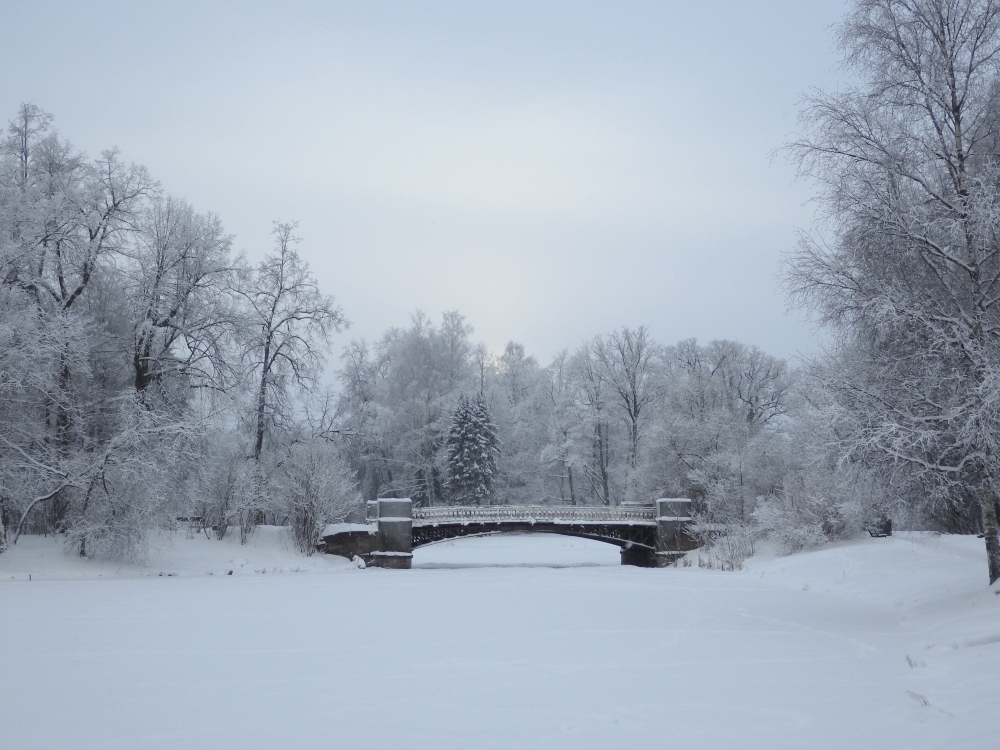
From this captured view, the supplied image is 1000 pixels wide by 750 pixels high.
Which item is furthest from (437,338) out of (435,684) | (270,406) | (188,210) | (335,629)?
(435,684)

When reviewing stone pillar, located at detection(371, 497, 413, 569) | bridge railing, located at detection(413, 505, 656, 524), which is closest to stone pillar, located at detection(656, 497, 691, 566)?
bridge railing, located at detection(413, 505, 656, 524)

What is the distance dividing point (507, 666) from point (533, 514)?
26.6 m

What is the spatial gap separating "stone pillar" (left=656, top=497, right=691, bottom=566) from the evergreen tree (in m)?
14.5

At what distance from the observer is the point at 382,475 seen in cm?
5141

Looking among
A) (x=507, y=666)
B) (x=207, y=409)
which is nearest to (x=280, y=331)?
(x=207, y=409)

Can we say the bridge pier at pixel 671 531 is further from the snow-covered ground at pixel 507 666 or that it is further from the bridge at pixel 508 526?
the snow-covered ground at pixel 507 666

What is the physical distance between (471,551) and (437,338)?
46.9 ft

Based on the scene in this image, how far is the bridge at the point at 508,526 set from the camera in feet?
108

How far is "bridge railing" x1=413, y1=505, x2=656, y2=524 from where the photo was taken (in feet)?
115

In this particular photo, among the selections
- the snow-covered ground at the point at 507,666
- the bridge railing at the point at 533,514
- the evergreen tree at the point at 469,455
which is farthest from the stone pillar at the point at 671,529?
the snow-covered ground at the point at 507,666

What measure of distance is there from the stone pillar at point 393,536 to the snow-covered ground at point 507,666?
13.7 meters

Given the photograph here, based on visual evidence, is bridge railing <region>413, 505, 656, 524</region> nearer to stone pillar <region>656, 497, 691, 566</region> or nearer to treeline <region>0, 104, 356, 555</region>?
stone pillar <region>656, 497, 691, 566</region>

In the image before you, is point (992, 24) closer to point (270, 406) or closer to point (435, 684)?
point (435, 684)

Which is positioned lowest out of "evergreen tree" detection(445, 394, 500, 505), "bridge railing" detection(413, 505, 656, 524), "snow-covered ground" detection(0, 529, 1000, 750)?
"snow-covered ground" detection(0, 529, 1000, 750)
